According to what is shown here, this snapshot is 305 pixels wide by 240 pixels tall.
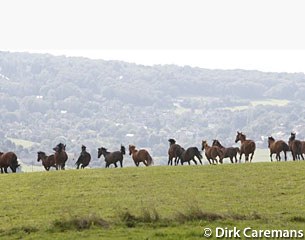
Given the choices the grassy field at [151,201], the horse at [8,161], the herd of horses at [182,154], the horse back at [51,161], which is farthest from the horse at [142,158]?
the grassy field at [151,201]

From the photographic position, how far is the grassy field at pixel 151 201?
1844cm

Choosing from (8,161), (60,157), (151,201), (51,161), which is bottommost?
(151,201)

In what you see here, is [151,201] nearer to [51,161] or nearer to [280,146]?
[51,161]

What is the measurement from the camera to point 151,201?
23562 mm

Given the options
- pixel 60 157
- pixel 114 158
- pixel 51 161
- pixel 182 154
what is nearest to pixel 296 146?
pixel 182 154

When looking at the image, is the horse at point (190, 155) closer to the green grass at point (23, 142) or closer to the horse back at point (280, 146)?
the horse back at point (280, 146)

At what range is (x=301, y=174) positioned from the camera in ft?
93.0

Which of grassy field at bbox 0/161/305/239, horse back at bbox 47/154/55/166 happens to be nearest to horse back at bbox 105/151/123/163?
horse back at bbox 47/154/55/166

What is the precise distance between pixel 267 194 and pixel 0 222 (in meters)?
9.67

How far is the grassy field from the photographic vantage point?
726 inches

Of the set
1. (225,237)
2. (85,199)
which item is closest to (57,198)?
(85,199)

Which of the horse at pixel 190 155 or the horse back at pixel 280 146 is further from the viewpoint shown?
the horse back at pixel 280 146

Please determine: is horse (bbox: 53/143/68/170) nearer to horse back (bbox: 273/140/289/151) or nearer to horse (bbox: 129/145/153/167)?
horse (bbox: 129/145/153/167)

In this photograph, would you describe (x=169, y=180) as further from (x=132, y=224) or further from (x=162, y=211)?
(x=132, y=224)
